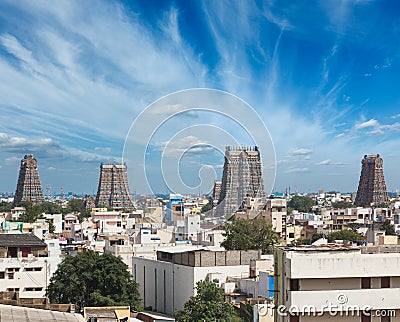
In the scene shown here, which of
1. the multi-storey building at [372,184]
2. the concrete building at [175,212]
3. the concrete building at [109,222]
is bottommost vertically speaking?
the concrete building at [109,222]

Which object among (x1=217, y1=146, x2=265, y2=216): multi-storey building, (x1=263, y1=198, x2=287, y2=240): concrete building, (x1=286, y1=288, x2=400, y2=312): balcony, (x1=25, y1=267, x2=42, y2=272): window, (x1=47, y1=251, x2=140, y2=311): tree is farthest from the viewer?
(x1=263, y1=198, x2=287, y2=240): concrete building

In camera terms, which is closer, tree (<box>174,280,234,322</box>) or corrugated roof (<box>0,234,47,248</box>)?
tree (<box>174,280,234,322</box>)

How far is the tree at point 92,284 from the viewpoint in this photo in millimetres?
14281

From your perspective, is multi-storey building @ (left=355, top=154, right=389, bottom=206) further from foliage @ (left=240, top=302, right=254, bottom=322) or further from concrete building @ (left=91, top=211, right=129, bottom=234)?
foliage @ (left=240, top=302, right=254, bottom=322)

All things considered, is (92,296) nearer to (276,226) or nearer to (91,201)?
(276,226)

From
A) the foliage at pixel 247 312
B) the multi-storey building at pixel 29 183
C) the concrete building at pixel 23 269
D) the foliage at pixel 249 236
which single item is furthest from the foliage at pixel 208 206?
the multi-storey building at pixel 29 183

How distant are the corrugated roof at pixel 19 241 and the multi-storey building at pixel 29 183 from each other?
156 feet

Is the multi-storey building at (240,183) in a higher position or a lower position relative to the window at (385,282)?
higher

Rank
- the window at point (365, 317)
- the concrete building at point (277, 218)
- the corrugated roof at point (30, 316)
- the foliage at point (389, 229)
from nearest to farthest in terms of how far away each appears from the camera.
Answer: the corrugated roof at point (30, 316) < the window at point (365, 317) < the foliage at point (389, 229) < the concrete building at point (277, 218)

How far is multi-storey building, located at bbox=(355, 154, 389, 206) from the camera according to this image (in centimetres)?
6356

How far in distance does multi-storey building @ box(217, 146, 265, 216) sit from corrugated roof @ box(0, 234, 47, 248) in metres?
13.1

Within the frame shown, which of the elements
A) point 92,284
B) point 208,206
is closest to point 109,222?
point 208,206

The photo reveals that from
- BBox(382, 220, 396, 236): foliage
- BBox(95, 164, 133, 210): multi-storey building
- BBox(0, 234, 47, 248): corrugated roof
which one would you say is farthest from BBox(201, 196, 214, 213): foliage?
BBox(95, 164, 133, 210): multi-storey building

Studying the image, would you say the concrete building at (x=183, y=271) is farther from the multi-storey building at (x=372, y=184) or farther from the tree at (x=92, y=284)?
the multi-storey building at (x=372, y=184)
